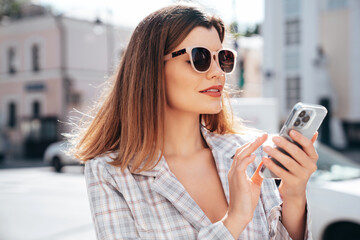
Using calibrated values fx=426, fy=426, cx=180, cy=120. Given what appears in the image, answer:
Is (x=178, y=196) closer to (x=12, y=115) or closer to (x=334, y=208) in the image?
(x=334, y=208)

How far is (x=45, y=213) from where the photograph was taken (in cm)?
741

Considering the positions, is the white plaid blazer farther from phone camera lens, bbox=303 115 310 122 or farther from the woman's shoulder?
phone camera lens, bbox=303 115 310 122

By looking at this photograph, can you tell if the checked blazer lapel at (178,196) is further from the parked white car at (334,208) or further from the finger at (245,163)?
the parked white car at (334,208)

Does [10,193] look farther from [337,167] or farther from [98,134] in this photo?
[98,134]

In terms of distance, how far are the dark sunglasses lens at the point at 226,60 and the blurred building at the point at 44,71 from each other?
23.2m

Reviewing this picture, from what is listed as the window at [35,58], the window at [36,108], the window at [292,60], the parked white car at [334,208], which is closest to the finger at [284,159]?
the parked white car at [334,208]

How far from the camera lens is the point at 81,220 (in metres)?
6.82

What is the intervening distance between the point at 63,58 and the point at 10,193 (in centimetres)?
1744

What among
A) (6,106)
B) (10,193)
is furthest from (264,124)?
(6,106)

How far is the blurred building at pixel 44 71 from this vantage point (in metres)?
24.8

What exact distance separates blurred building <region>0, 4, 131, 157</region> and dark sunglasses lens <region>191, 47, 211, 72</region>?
23.3 m

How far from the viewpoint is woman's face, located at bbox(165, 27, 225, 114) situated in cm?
184

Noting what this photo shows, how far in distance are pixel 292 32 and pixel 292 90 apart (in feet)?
10.5

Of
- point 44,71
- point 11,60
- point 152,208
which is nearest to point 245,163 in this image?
point 152,208
